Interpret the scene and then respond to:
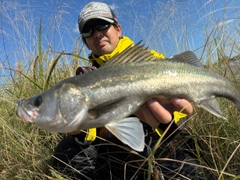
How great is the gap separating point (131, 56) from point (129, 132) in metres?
0.47

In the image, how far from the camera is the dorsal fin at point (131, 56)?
5.47ft

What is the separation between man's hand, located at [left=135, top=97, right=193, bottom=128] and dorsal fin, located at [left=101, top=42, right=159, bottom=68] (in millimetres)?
279

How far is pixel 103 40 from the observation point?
294 centimetres

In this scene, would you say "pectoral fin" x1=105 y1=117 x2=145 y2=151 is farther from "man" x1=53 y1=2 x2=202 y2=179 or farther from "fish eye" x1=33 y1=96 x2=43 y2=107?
"fish eye" x1=33 y1=96 x2=43 y2=107

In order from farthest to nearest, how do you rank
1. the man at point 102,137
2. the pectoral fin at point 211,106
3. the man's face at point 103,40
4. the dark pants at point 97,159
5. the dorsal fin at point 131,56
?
the man's face at point 103,40
the dark pants at point 97,159
the man at point 102,137
the pectoral fin at point 211,106
the dorsal fin at point 131,56

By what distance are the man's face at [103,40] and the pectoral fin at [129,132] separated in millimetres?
1545

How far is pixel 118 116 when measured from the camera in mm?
1581

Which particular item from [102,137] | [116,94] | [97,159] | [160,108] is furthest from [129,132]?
[97,159]

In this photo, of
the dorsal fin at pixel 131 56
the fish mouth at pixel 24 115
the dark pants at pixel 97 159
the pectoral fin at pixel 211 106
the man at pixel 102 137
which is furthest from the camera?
the dark pants at pixel 97 159

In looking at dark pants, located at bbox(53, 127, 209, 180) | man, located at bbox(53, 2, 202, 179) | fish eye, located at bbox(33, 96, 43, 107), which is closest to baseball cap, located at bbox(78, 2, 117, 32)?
man, located at bbox(53, 2, 202, 179)

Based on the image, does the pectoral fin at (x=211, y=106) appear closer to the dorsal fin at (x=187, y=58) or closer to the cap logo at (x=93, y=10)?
the dorsal fin at (x=187, y=58)

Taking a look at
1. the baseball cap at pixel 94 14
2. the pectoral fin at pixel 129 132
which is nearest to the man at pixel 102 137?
the baseball cap at pixel 94 14

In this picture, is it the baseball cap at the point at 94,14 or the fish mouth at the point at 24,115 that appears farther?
the baseball cap at the point at 94,14

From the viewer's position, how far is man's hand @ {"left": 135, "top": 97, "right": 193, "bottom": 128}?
1.76 meters
